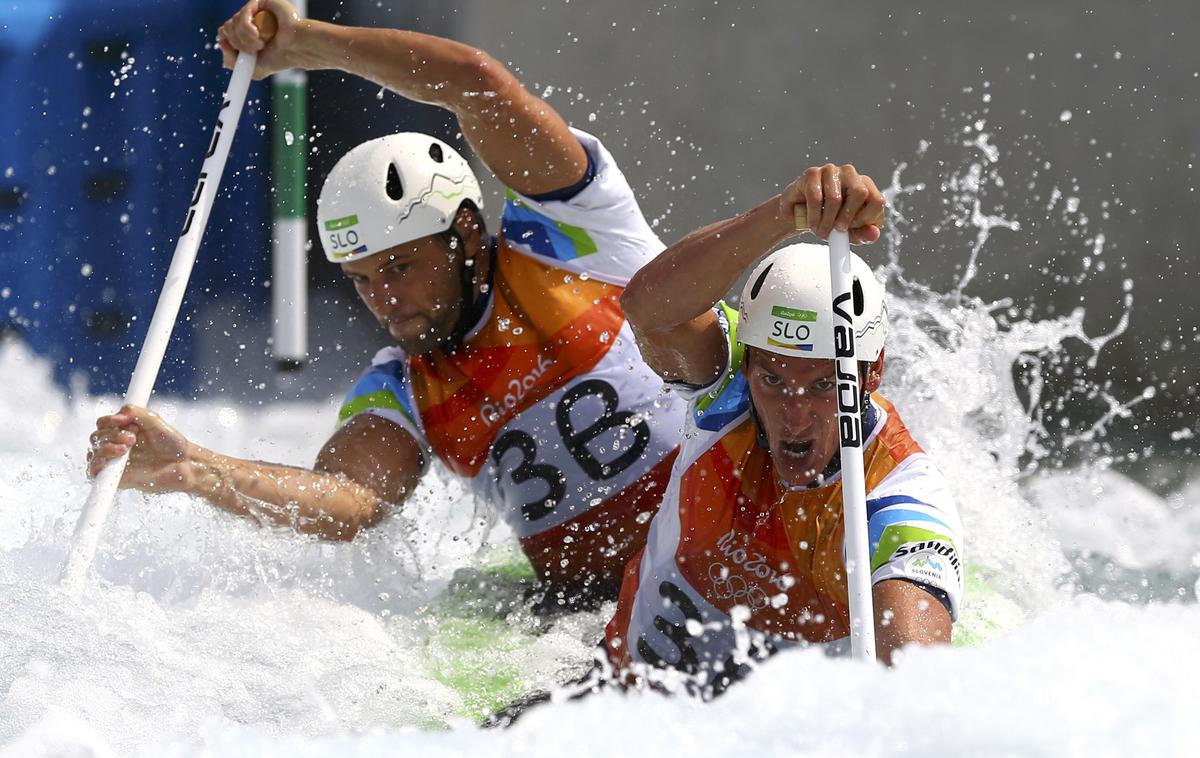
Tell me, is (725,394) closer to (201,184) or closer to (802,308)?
(802,308)

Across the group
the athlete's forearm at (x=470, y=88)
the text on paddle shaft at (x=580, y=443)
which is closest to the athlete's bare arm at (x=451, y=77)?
the athlete's forearm at (x=470, y=88)

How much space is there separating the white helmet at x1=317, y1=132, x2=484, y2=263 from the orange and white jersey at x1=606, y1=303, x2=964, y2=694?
1097 millimetres

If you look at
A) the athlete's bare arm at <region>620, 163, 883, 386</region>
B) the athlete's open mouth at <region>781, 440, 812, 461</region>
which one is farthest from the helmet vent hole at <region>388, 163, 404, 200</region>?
the athlete's open mouth at <region>781, 440, 812, 461</region>

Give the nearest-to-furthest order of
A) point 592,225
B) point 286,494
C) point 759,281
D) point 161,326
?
1. point 759,281
2. point 161,326
3. point 286,494
4. point 592,225

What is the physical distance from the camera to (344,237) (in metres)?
4.12

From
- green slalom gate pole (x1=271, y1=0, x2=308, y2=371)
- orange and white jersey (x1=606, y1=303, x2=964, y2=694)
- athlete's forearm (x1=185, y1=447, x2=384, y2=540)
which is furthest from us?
green slalom gate pole (x1=271, y1=0, x2=308, y2=371)

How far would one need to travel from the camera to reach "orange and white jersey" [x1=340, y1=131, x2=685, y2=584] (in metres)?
4.06

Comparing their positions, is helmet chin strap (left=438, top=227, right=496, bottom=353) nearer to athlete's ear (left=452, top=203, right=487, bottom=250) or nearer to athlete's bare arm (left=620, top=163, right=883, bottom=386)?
athlete's ear (left=452, top=203, right=487, bottom=250)

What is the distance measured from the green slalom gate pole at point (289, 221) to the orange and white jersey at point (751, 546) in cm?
418

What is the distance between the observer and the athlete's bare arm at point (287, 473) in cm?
365

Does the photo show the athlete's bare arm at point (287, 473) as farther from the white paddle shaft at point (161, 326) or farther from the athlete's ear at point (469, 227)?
the athlete's ear at point (469, 227)

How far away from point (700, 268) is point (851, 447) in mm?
470

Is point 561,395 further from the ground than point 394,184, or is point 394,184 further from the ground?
point 394,184

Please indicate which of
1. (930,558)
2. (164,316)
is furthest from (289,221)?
(930,558)
